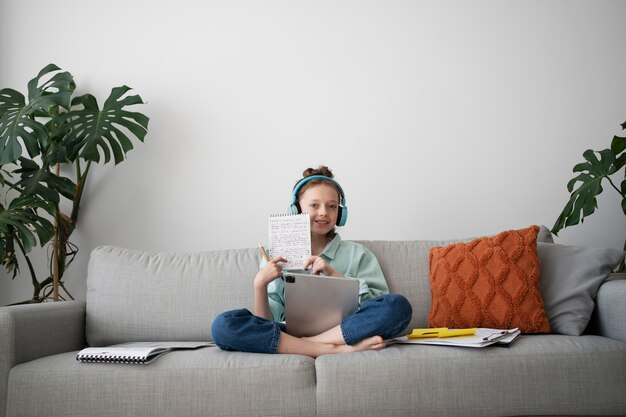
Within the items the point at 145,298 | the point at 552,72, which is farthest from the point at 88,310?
the point at 552,72

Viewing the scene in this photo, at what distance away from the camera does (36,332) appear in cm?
189

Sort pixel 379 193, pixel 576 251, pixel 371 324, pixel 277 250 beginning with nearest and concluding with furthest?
pixel 371 324 < pixel 277 250 < pixel 576 251 < pixel 379 193

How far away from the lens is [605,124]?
2.88m

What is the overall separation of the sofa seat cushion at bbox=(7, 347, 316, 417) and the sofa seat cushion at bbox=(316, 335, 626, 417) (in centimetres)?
9

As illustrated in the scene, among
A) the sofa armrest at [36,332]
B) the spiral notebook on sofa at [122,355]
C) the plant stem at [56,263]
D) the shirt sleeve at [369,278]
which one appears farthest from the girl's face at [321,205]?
the plant stem at [56,263]

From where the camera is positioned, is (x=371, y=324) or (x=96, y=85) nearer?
(x=371, y=324)

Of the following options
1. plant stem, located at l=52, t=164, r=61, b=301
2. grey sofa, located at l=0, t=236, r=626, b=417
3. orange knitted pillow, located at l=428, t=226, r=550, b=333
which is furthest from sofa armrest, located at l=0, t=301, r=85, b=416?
orange knitted pillow, located at l=428, t=226, r=550, b=333

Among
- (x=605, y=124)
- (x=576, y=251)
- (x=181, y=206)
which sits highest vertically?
(x=605, y=124)

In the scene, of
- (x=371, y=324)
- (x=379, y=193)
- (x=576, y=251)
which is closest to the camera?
(x=371, y=324)

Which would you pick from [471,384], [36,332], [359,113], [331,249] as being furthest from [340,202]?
[36,332]

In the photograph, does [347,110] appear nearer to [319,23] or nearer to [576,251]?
[319,23]

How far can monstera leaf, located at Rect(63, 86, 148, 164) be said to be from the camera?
8.74 ft

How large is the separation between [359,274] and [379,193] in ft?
2.58

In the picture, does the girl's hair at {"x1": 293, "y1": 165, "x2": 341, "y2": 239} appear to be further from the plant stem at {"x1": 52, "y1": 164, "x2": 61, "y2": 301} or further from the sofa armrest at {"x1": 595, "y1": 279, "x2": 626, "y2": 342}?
the plant stem at {"x1": 52, "y1": 164, "x2": 61, "y2": 301}
